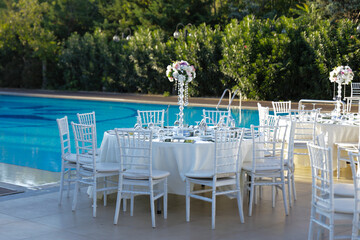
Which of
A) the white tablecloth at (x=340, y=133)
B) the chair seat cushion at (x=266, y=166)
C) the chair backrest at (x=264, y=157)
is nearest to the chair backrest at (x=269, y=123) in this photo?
the chair backrest at (x=264, y=157)

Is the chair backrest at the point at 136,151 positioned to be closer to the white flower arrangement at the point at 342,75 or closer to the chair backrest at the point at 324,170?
the chair backrest at the point at 324,170

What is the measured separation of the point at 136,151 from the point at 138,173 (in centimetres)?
49

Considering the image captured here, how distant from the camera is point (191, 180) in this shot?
5621 millimetres

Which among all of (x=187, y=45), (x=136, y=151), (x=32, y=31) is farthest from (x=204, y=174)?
(x=32, y=31)

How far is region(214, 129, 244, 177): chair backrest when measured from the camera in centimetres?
558

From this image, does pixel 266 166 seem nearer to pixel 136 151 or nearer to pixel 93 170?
pixel 136 151

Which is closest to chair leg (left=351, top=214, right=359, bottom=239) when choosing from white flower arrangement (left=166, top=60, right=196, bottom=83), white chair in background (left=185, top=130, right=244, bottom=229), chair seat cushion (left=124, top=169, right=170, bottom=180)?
white chair in background (left=185, top=130, right=244, bottom=229)

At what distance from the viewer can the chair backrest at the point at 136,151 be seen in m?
5.50

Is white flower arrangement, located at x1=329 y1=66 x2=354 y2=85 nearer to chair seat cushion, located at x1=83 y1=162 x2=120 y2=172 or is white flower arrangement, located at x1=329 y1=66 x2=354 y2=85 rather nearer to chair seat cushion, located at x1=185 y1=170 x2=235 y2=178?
chair seat cushion, located at x1=185 y1=170 x2=235 y2=178

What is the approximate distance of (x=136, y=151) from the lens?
19.7ft

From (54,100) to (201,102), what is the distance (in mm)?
7515

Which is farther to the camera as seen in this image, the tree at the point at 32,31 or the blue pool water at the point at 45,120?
the tree at the point at 32,31

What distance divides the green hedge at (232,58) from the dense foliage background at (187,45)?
0.05 meters

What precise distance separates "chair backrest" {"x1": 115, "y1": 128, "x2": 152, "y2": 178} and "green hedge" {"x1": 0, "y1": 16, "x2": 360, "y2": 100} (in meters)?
15.7
